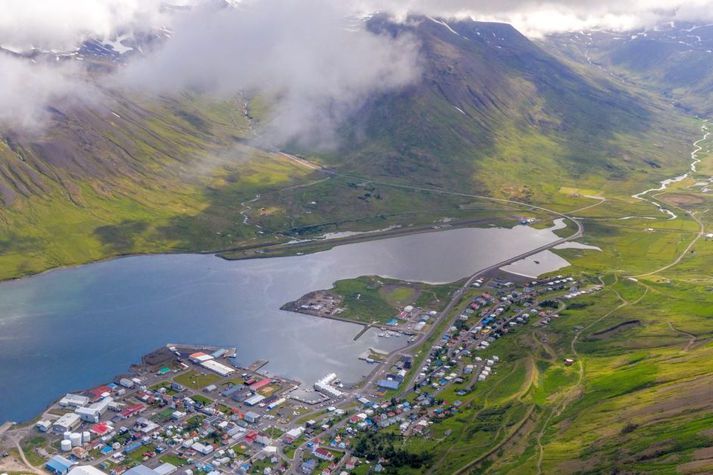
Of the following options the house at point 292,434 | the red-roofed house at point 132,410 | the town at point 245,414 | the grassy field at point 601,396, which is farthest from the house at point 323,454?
the red-roofed house at point 132,410

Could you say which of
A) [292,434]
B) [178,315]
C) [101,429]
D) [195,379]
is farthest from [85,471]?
[178,315]

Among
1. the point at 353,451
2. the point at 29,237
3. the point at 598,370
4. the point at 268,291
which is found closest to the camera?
the point at 353,451

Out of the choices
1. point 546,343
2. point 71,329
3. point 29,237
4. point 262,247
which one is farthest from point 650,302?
point 29,237

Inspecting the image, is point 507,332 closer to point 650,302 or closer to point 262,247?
point 650,302

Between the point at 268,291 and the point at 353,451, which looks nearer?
the point at 353,451

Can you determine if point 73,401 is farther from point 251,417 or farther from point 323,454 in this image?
point 323,454
